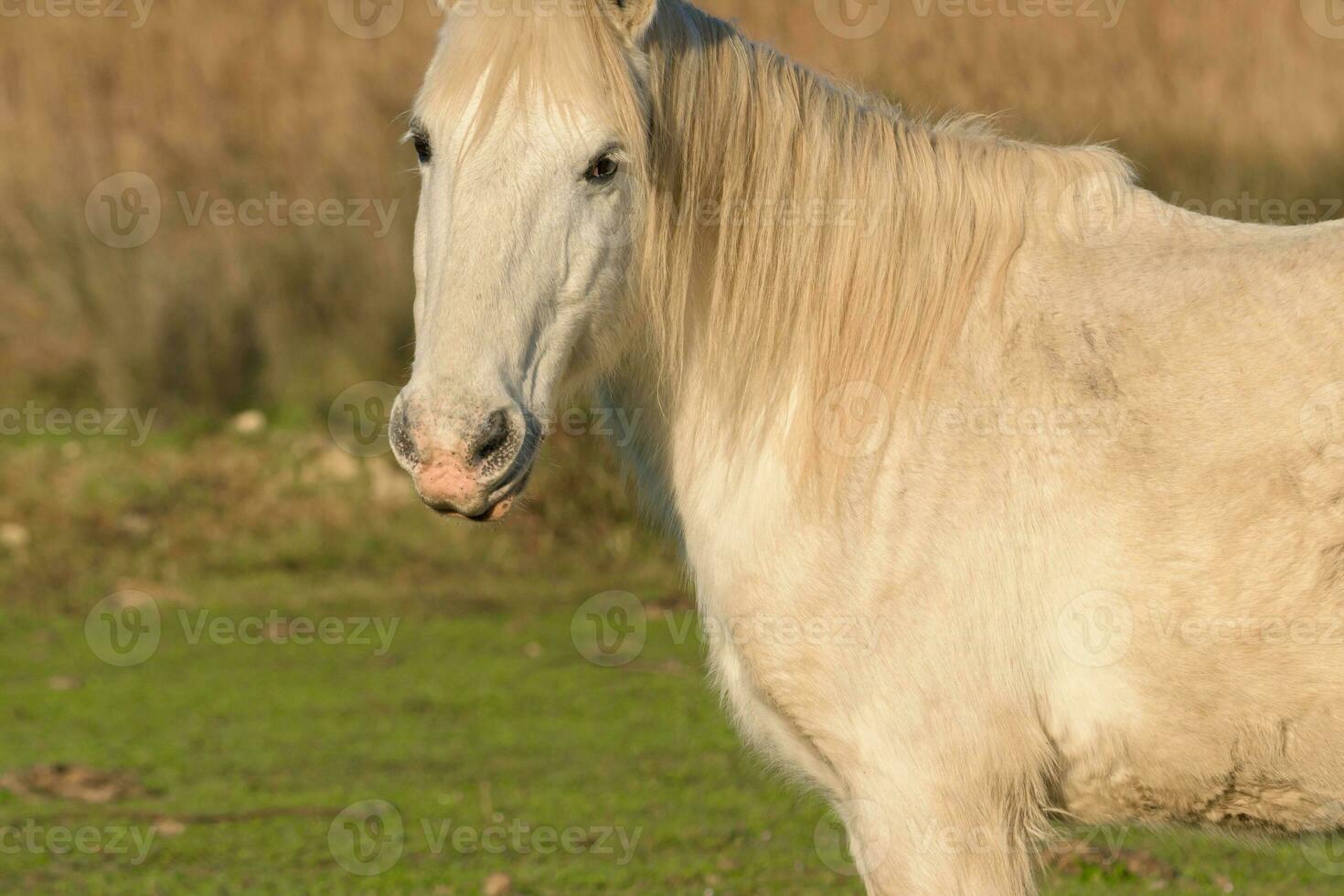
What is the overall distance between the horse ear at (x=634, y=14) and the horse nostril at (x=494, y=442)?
0.86 metres

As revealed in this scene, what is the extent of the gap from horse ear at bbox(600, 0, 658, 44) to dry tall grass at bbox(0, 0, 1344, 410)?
7.52 meters

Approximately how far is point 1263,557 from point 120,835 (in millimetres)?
4537

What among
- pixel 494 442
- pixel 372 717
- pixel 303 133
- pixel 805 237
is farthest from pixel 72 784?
pixel 303 133

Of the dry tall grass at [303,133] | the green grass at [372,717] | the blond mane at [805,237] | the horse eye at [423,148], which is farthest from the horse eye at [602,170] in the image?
the dry tall grass at [303,133]

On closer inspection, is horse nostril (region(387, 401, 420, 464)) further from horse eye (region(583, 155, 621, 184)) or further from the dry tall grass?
the dry tall grass

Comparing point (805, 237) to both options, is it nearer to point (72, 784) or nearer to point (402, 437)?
point (402, 437)

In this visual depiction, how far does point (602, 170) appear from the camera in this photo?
2912 mm

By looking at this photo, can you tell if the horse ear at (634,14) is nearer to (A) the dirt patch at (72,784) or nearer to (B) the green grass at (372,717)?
(B) the green grass at (372,717)

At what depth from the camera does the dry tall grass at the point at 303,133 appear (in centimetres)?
1070

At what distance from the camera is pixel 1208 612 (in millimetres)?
2855

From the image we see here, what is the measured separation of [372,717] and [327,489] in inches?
131

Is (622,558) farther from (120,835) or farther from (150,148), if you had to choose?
(150,148)

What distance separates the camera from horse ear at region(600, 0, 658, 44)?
2.96m

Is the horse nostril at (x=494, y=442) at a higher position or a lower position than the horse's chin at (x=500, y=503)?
higher
